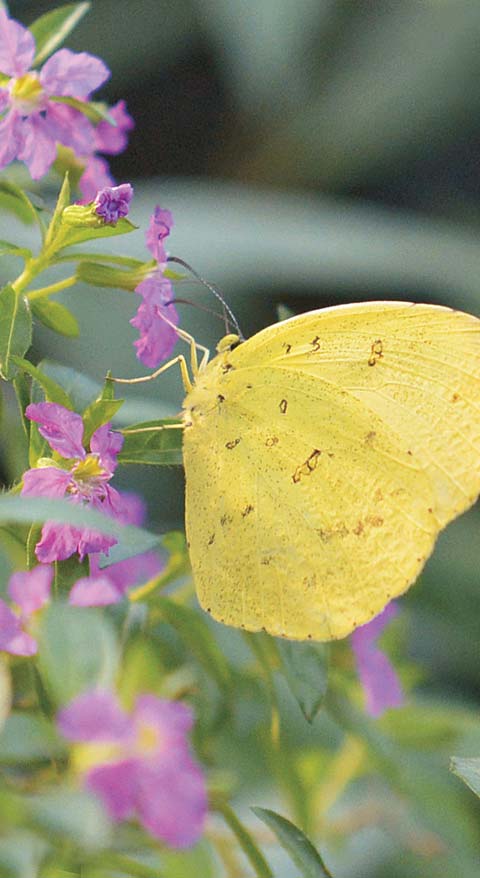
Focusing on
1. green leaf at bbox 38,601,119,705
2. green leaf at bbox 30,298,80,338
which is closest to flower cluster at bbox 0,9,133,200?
green leaf at bbox 30,298,80,338

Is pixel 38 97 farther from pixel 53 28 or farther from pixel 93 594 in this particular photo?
pixel 93 594

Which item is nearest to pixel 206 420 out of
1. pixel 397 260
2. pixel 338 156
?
pixel 397 260

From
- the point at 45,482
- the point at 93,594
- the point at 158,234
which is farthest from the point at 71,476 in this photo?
the point at 158,234

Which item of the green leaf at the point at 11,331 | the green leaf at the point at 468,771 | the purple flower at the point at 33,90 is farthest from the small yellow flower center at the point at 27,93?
the green leaf at the point at 468,771

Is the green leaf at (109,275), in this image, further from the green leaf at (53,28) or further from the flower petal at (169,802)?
the flower petal at (169,802)

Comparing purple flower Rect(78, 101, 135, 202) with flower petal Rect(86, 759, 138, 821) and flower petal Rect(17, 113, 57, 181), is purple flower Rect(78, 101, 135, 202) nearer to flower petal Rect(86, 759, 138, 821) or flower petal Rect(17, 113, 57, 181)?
flower petal Rect(17, 113, 57, 181)

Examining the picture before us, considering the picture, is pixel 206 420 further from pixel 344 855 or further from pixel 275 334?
pixel 344 855
